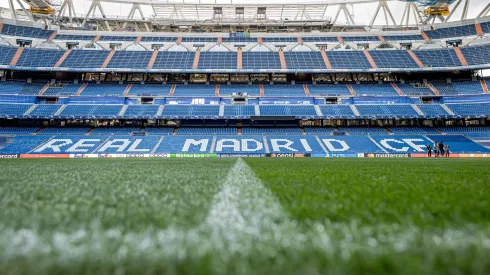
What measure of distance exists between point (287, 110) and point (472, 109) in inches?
730

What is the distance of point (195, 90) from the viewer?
121 ft

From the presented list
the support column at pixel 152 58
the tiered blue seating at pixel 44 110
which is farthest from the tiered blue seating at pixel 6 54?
the support column at pixel 152 58

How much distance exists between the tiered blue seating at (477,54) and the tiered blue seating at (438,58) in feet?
3.58

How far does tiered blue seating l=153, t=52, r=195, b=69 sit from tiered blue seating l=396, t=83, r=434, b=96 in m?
25.0

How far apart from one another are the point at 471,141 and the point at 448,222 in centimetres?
Answer: 3393

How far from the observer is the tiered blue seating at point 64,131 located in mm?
30922

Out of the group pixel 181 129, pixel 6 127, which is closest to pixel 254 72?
pixel 181 129

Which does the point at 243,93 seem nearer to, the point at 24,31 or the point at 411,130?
the point at 411,130

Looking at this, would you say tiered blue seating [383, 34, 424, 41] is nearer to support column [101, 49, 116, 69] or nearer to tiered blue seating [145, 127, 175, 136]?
tiered blue seating [145, 127, 175, 136]

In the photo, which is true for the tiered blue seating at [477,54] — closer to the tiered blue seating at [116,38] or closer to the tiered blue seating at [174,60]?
the tiered blue seating at [174,60]

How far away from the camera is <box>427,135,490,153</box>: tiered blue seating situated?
27031 millimetres

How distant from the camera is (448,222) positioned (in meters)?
1.51

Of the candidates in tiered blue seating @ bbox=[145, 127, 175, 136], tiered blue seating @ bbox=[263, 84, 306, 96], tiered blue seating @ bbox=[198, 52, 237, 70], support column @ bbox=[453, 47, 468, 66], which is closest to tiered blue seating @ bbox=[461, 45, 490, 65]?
support column @ bbox=[453, 47, 468, 66]

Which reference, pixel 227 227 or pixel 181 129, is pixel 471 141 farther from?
pixel 227 227
